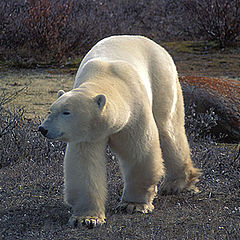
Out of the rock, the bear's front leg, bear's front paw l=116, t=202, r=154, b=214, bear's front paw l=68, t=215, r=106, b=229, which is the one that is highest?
the bear's front leg

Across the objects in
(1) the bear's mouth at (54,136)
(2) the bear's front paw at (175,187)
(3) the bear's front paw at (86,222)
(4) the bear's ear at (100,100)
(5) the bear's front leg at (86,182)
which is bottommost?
(2) the bear's front paw at (175,187)

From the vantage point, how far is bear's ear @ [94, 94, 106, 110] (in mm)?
2668

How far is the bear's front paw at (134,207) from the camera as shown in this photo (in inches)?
131

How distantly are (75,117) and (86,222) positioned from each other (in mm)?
793

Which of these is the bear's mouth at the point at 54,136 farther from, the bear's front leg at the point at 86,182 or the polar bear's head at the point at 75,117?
the bear's front leg at the point at 86,182

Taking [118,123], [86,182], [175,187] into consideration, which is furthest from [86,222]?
[175,187]

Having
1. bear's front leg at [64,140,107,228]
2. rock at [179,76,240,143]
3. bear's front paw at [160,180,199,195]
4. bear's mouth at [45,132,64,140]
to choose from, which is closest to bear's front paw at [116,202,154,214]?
bear's front leg at [64,140,107,228]

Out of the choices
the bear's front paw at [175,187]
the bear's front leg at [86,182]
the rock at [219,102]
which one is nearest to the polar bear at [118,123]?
the bear's front leg at [86,182]

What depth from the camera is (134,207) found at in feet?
10.9

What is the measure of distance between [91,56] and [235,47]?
9.70 m

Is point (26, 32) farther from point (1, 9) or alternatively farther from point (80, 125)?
point (80, 125)

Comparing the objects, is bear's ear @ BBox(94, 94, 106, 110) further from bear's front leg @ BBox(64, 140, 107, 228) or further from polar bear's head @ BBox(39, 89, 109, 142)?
bear's front leg @ BBox(64, 140, 107, 228)

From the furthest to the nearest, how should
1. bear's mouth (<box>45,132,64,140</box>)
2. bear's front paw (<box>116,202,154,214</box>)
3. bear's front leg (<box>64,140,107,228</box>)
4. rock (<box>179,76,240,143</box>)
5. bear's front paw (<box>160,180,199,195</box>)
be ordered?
rock (<box>179,76,240,143</box>) < bear's front paw (<box>160,180,199,195</box>) < bear's front paw (<box>116,202,154,214</box>) < bear's front leg (<box>64,140,107,228</box>) < bear's mouth (<box>45,132,64,140</box>)

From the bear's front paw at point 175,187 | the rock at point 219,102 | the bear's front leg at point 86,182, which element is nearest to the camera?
the bear's front leg at point 86,182
